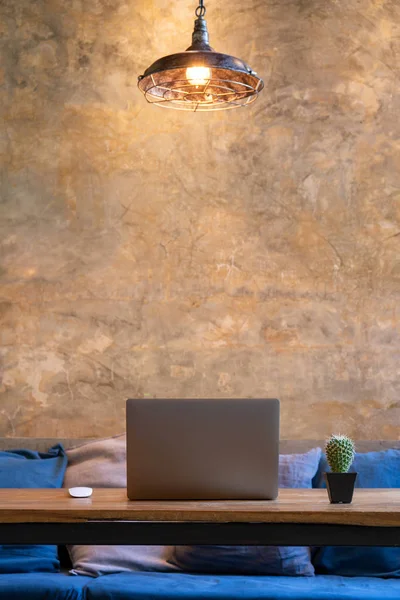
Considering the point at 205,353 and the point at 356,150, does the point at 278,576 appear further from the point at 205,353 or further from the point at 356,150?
the point at 356,150

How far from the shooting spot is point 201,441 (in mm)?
2814

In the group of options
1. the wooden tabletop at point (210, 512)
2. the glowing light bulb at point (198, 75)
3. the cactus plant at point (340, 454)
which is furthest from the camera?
the glowing light bulb at point (198, 75)

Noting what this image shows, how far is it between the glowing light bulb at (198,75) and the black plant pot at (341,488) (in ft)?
4.96

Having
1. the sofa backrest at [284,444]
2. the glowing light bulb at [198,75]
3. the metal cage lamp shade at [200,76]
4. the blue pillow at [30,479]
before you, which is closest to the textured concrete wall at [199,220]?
the sofa backrest at [284,444]

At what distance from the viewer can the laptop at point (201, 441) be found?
111 inches

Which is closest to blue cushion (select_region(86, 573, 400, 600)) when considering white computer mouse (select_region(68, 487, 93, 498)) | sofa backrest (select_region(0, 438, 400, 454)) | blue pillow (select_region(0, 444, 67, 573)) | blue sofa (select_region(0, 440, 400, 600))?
blue sofa (select_region(0, 440, 400, 600))

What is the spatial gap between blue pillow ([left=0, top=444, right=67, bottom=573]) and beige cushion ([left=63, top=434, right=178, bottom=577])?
7 cm

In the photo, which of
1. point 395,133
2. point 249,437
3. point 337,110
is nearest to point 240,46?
point 337,110

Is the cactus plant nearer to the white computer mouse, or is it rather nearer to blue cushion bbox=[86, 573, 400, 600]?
blue cushion bbox=[86, 573, 400, 600]

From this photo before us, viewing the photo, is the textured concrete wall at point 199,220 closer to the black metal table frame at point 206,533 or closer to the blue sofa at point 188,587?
the blue sofa at point 188,587

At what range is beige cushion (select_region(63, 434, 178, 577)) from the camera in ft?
12.0

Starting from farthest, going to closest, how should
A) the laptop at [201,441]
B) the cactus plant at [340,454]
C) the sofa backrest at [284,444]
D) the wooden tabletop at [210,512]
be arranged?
the sofa backrest at [284,444]
the cactus plant at [340,454]
the laptop at [201,441]
the wooden tabletop at [210,512]

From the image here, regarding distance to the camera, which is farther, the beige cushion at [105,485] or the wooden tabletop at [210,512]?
the beige cushion at [105,485]

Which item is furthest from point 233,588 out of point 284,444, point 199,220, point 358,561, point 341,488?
point 199,220
